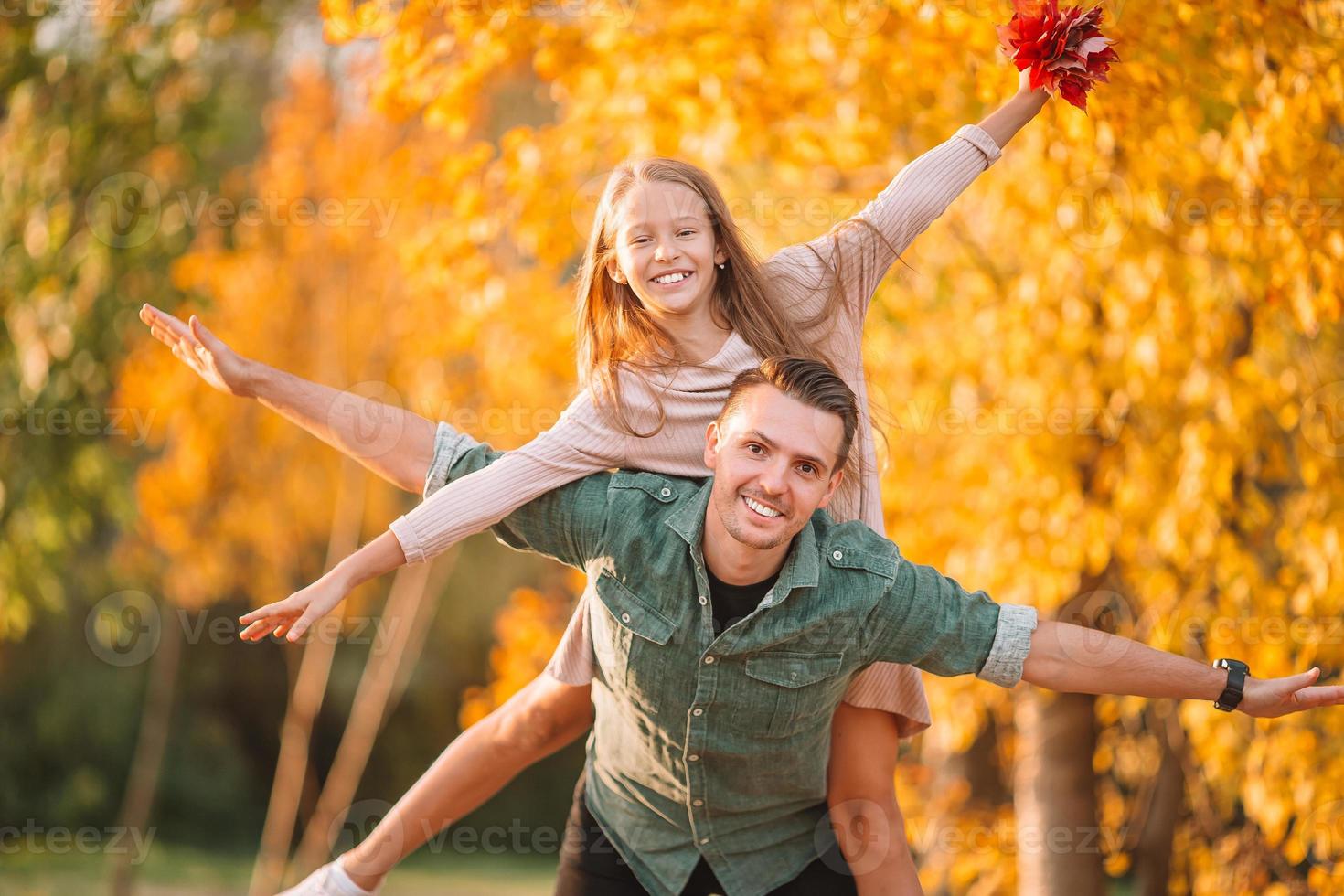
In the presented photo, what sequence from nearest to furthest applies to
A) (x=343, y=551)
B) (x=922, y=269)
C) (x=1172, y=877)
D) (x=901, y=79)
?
(x=901, y=79)
(x=922, y=269)
(x=1172, y=877)
(x=343, y=551)

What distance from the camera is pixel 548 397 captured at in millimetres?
5957

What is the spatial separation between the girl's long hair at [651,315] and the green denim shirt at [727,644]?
23cm

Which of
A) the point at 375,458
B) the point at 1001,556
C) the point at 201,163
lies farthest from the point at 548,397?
the point at 375,458

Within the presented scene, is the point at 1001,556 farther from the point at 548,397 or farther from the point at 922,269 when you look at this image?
the point at 548,397

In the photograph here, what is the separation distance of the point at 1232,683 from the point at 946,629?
46 cm

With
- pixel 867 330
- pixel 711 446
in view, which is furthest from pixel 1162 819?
pixel 711 446

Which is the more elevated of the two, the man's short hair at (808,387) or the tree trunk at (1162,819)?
the man's short hair at (808,387)

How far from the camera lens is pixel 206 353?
235 centimetres

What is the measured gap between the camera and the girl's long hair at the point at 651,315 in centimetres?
245

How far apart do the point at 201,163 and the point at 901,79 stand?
10.7 feet

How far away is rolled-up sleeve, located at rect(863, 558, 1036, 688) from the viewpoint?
2154 mm
